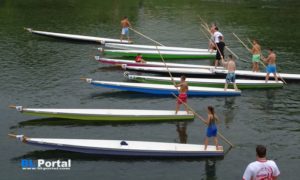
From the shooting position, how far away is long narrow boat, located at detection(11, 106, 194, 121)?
2131 centimetres

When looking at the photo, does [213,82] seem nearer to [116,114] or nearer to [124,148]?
[116,114]

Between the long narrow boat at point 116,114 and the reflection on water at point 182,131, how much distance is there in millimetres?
477

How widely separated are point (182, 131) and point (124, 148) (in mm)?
Answer: 4196

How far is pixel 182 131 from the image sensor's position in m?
20.9

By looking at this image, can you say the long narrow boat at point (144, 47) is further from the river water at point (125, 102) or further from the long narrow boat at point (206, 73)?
the long narrow boat at point (206, 73)

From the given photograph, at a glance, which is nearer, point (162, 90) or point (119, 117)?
point (119, 117)

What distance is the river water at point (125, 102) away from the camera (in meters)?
17.5

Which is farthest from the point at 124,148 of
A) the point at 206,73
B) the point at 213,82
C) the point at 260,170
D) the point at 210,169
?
the point at 206,73

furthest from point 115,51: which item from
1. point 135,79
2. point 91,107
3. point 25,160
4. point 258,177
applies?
point 258,177

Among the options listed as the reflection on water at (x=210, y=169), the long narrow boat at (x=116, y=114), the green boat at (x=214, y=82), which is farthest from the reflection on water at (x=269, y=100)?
the reflection on water at (x=210, y=169)

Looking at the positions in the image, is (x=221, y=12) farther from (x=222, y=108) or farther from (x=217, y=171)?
(x=217, y=171)

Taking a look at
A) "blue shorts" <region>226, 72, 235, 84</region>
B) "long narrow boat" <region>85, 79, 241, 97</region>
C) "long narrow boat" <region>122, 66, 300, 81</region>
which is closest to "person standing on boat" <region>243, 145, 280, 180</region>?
"long narrow boat" <region>85, 79, 241, 97</region>

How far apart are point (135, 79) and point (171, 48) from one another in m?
9.86

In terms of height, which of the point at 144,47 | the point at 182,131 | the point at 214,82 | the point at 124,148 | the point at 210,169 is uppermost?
the point at 144,47
